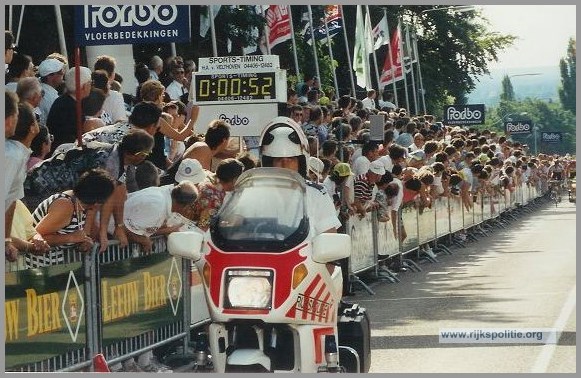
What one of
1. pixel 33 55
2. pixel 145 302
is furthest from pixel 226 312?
pixel 33 55

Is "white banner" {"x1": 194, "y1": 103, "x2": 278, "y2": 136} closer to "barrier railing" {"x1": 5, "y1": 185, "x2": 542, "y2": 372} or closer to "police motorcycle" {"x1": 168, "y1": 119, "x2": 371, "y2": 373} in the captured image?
"barrier railing" {"x1": 5, "y1": 185, "x2": 542, "y2": 372}

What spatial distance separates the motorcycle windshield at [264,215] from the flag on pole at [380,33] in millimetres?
23751

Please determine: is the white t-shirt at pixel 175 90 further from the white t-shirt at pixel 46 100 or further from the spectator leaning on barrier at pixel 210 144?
the spectator leaning on barrier at pixel 210 144

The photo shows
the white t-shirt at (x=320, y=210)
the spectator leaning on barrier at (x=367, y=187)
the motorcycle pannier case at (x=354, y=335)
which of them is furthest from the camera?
the spectator leaning on barrier at (x=367, y=187)

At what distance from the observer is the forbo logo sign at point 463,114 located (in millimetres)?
28500

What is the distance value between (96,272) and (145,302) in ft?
3.21

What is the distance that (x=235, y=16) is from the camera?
23828 millimetres

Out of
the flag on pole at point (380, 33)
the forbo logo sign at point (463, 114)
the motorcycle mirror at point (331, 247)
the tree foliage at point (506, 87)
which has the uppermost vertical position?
the flag on pole at point (380, 33)

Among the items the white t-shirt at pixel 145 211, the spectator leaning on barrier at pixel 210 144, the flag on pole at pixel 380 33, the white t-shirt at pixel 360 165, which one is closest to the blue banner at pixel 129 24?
the spectator leaning on barrier at pixel 210 144

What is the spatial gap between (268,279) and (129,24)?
19.9 feet

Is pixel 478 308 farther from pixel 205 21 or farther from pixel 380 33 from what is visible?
pixel 380 33

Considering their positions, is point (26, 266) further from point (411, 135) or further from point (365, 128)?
point (411, 135)

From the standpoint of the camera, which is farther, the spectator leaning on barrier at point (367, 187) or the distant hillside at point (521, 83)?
the spectator leaning on barrier at point (367, 187)

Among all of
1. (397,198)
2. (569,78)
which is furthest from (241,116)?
(569,78)
